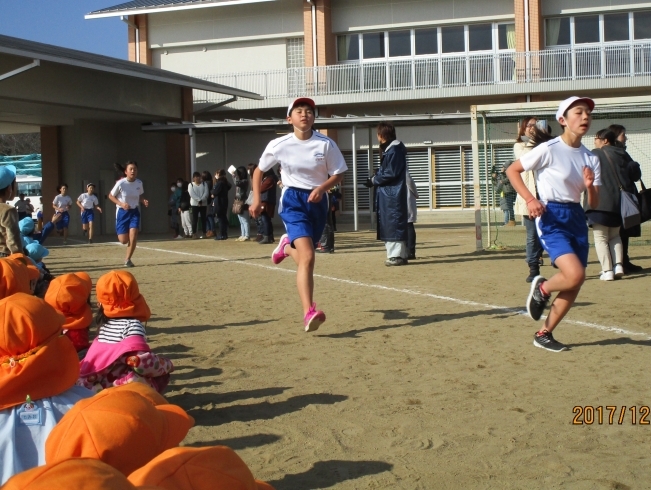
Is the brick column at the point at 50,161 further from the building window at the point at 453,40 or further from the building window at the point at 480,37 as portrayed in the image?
the building window at the point at 480,37

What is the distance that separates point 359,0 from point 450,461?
29.7m

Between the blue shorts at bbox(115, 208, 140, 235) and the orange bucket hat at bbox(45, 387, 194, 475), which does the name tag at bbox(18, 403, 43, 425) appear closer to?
the orange bucket hat at bbox(45, 387, 194, 475)

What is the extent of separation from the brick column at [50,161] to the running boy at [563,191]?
23462 mm

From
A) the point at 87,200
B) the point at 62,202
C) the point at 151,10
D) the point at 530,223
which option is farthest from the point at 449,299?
the point at 151,10

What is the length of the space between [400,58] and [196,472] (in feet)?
102

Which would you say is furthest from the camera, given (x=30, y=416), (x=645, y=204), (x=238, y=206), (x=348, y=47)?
(x=348, y=47)

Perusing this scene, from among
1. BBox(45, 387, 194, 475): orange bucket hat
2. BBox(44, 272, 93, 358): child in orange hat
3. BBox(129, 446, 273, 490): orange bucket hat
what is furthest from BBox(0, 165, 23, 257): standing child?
BBox(129, 446, 273, 490): orange bucket hat

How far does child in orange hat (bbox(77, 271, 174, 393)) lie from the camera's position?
450 cm

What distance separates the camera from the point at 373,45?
105ft

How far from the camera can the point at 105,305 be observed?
15.7 ft

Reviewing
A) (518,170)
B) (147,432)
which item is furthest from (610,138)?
(147,432)

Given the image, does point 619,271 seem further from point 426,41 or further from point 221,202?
point 426,41

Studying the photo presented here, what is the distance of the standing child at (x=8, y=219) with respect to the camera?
21.7 feet

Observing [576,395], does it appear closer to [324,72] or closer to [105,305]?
[105,305]
